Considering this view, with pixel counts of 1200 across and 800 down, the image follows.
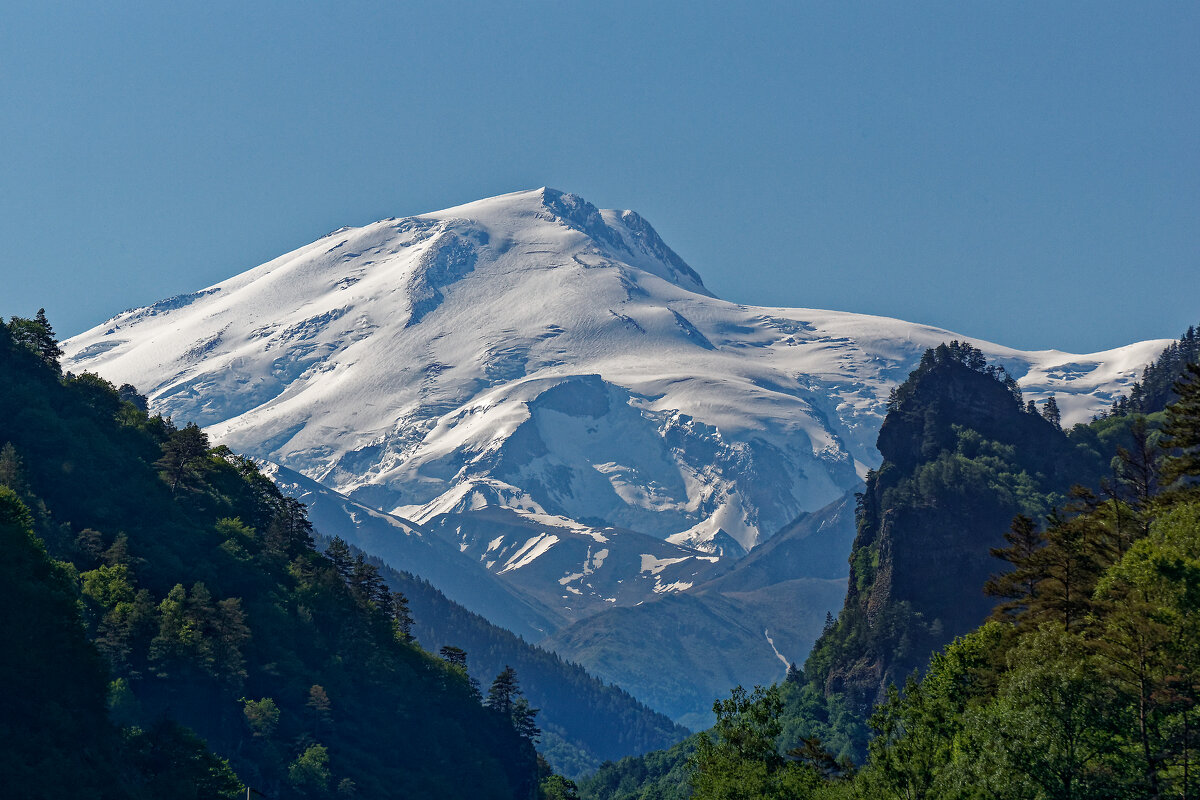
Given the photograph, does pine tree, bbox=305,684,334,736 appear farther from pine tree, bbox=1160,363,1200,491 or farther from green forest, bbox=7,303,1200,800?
pine tree, bbox=1160,363,1200,491

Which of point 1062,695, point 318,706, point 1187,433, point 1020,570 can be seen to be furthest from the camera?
point 318,706

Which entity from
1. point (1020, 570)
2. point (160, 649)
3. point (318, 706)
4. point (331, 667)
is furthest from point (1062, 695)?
point (331, 667)

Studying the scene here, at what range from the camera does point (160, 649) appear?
151 meters

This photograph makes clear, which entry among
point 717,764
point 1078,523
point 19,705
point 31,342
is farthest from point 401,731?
point 1078,523

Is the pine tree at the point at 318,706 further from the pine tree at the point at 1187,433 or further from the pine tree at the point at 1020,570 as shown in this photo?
the pine tree at the point at 1187,433

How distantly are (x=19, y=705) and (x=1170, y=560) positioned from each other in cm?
7953

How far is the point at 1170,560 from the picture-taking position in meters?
74.9

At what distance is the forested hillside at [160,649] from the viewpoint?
115125mm

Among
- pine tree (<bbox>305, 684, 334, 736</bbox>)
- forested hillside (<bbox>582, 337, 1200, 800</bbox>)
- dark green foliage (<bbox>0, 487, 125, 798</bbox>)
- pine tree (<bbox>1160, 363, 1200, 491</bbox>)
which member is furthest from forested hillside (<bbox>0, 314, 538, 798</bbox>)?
pine tree (<bbox>1160, 363, 1200, 491</bbox>)

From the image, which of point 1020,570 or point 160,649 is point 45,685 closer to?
point 160,649

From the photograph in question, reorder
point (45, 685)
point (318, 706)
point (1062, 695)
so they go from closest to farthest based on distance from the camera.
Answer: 1. point (1062, 695)
2. point (45, 685)
3. point (318, 706)

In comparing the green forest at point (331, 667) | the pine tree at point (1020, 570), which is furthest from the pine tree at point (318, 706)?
the pine tree at point (1020, 570)

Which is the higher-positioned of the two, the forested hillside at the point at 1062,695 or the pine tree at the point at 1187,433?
the pine tree at the point at 1187,433

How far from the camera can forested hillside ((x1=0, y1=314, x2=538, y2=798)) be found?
115125 millimetres
